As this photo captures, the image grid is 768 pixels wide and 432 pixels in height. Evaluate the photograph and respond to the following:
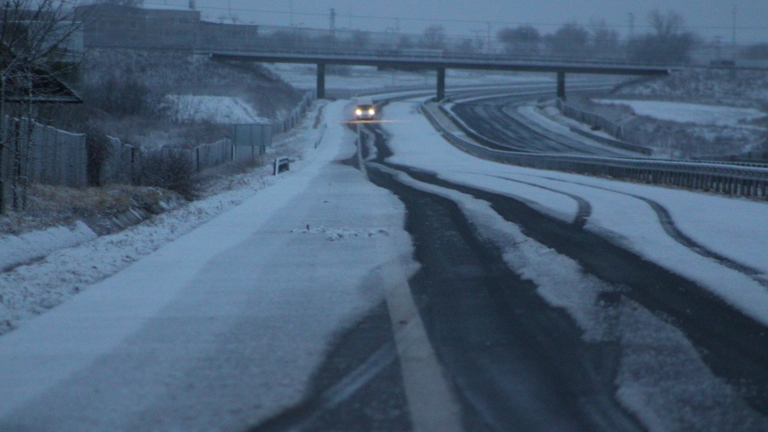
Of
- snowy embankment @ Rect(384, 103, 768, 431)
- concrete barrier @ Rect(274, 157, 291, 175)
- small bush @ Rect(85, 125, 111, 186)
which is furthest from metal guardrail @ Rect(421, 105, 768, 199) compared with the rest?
small bush @ Rect(85, 125, 111, 186)

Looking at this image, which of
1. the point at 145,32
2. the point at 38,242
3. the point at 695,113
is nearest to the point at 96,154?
the point at 38,242

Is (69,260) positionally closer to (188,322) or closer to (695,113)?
(188,322)

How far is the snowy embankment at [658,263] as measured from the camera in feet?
17.2

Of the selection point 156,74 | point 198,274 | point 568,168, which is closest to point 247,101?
point 156,74

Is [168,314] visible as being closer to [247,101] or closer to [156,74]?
[247,101]

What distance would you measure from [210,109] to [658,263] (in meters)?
66.7

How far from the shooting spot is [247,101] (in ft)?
275

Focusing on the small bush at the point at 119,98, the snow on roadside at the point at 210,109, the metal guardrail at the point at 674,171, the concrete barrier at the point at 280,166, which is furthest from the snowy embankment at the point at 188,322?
the snow on roadside at the point at 210,109

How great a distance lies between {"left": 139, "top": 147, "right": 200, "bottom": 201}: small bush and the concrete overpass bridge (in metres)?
74.4

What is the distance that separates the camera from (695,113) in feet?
274

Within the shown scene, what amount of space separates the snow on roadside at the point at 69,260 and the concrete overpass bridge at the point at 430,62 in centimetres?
8189

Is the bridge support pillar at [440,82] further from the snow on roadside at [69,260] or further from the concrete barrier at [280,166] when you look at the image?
the snow on roadside at [69,260]

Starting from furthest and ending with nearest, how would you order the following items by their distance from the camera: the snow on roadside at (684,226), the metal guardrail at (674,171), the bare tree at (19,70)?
the metal guardrail at (674,171)
the bare tree at (19,70)
the snow on roadside at (684,226)

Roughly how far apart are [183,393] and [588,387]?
2807 millimetres
